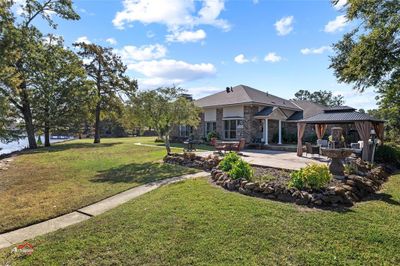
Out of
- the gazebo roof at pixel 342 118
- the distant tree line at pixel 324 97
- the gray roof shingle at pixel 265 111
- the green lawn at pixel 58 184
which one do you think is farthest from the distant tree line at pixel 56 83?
the distant tree line at pixel 324 97

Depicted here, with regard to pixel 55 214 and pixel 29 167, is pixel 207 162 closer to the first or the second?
pixel 55 214

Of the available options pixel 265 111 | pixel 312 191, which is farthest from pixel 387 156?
pixel 265 111

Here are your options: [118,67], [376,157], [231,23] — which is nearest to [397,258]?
[376,157]

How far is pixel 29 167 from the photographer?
13.3 m

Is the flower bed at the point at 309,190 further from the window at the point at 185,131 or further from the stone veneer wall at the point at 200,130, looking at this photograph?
the window at the point at 185,131

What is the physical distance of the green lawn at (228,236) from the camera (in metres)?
3.92

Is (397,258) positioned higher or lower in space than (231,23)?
lower

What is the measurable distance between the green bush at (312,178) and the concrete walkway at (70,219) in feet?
14.7

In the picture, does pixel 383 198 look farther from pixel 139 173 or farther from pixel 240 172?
pixel 139 173

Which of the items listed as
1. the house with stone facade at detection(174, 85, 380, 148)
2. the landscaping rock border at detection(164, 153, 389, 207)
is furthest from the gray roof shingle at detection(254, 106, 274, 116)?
the landscaping rock border at detection(164, 153, 389, 207)

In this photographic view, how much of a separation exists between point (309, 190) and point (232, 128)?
16905 mm

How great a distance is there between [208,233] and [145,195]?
3371 mm

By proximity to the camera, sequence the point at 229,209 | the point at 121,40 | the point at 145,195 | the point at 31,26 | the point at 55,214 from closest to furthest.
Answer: the point at 229,209 → the point at 55,214 → the point at 145,195 → the point at 121,40 → the point at 31,26

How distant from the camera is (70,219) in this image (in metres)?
5.96
